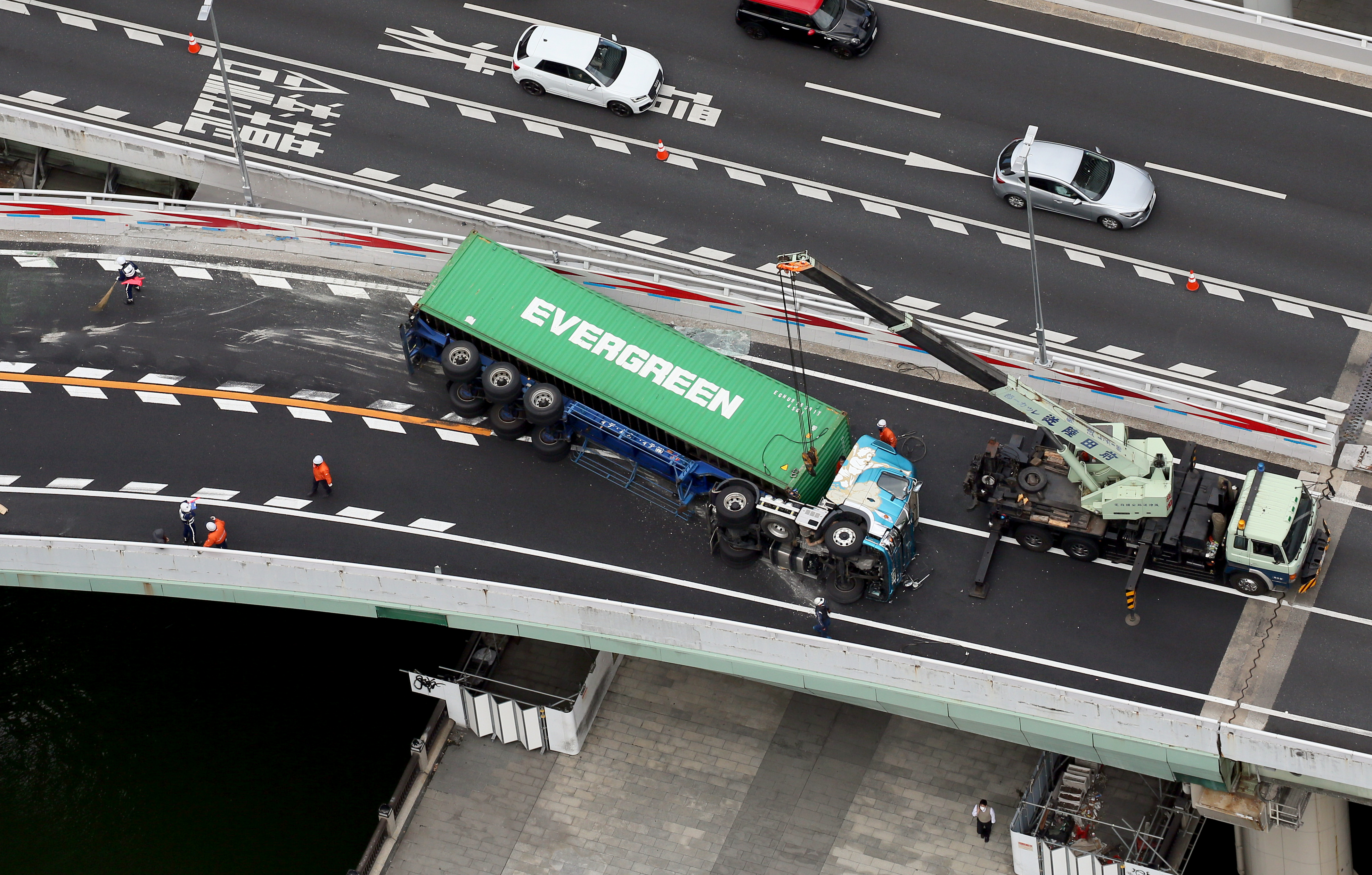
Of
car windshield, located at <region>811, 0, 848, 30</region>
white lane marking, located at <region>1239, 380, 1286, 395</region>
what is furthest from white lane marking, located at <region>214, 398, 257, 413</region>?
white lane marking, located at <region>1239, 380, 1286, 395</region>

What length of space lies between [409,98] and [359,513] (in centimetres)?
1661

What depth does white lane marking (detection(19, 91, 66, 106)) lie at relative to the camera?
61750 millimetres

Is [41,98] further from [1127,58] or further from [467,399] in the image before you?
[1127,58]

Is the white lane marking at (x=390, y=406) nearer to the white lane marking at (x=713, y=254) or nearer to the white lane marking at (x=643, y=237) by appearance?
the white lane marking at (x=643, y=237)

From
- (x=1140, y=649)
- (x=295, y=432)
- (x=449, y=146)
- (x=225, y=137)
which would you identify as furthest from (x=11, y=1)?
(x=1140, y=649)

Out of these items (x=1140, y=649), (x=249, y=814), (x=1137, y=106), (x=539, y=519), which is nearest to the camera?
(x=1140, y=649)

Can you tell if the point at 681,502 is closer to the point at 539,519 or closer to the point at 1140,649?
the point at 539,519

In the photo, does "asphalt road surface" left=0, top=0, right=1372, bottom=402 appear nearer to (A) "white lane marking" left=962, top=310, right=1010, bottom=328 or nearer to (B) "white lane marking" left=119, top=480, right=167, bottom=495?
(A) "white lane marking" left=962, top=310, right=1010, bottom=328

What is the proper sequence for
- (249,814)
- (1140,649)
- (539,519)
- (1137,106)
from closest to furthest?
(1140,649) → (539,519) → (249,814) → (1137,106)

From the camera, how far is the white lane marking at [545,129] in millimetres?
60844

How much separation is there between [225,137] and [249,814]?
69.8 ft

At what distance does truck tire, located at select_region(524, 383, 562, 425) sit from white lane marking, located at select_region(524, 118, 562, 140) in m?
12.6

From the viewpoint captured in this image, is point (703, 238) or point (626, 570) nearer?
point (626, 570)

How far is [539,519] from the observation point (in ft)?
169
